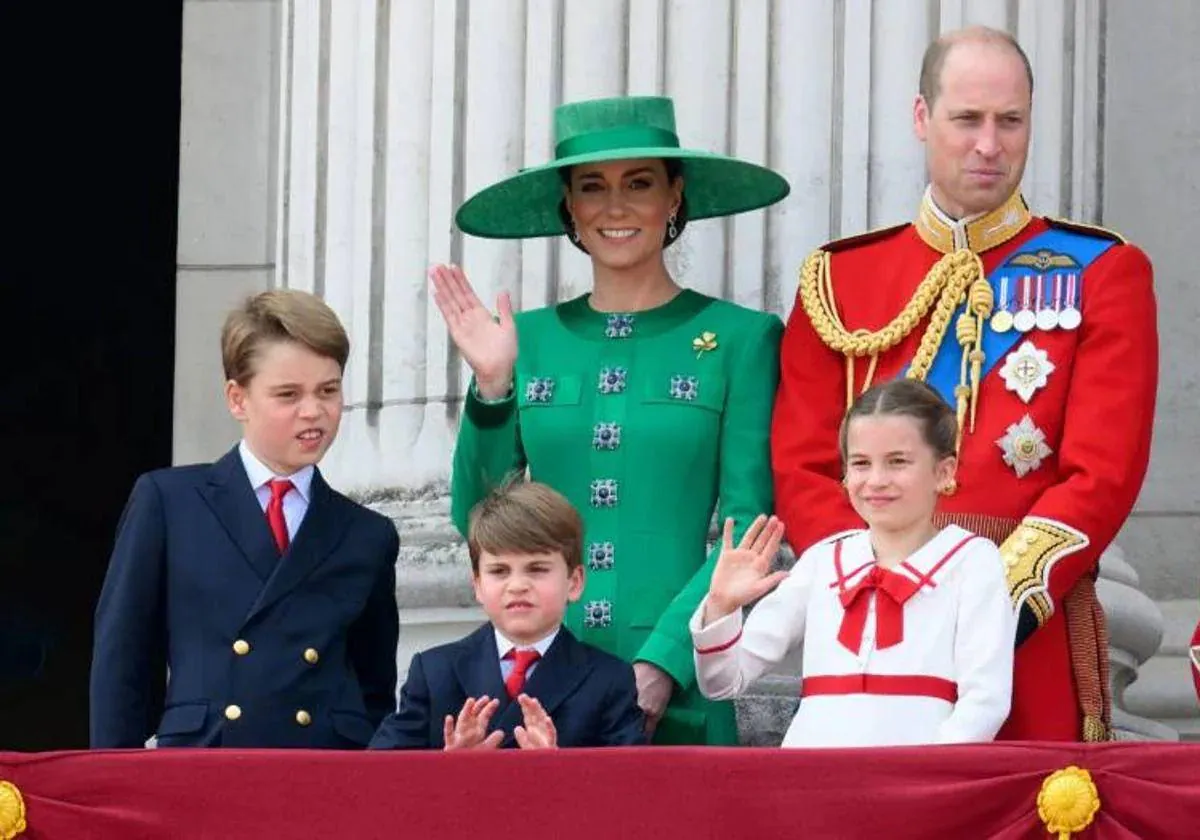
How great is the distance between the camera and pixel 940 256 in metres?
5.91

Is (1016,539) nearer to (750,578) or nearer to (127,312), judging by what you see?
(750,578)

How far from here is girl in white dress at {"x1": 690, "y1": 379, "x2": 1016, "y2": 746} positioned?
5.16m

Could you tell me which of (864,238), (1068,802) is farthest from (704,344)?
(1068,802)

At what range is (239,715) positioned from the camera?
550cm

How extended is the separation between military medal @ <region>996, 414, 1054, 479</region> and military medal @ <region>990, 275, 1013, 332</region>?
20cm

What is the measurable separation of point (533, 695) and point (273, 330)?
78 cm

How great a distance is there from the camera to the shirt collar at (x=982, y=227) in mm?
5852

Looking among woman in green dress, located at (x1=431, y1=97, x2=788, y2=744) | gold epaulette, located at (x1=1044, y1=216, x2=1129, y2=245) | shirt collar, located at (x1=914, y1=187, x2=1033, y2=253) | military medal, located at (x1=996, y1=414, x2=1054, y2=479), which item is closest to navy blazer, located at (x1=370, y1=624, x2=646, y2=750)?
woman in green dress, located at (x1=431, y1=97, x2=788, y2=744)

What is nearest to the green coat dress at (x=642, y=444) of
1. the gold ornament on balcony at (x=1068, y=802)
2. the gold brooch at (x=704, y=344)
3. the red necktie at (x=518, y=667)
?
the gold brooch at (x=704, y=344)

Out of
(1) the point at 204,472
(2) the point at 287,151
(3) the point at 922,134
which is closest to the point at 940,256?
(3) the point at 922,134

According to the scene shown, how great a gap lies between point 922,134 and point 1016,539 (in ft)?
2.61

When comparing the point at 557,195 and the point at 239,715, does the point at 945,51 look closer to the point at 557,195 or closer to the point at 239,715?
the point at 557,195

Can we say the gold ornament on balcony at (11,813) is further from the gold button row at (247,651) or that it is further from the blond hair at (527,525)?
the blond hair at (527,525)

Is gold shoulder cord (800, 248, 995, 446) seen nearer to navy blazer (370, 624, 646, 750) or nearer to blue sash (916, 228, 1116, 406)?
blue sash (916, 228, 1116, 406)
